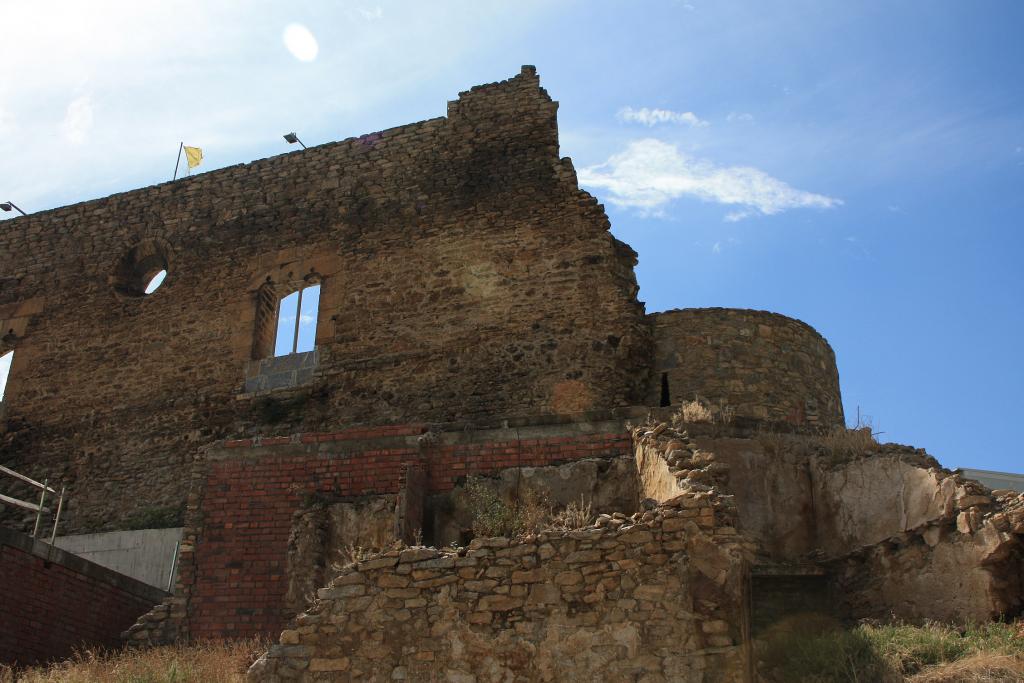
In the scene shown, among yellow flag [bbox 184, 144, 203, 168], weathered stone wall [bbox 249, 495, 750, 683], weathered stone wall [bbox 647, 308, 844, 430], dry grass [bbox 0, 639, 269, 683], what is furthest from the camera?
yellow flag [bbox 184, 144, 203, 168]

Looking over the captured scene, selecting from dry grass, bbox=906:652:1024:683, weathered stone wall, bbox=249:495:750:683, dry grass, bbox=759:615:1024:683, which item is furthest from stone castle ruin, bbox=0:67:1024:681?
dry grass, bbox=906:652:1024:683

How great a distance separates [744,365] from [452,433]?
4887mm

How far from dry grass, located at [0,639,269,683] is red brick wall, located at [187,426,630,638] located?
1.43 feet

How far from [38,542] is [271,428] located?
493 cm

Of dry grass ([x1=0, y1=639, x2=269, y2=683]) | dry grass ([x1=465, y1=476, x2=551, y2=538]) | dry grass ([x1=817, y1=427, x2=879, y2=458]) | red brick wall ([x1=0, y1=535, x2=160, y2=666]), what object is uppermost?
dry grass ([x1=817, y1=427, x2=879, y2=458])

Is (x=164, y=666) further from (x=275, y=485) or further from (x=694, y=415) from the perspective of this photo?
(x=694, y=415)

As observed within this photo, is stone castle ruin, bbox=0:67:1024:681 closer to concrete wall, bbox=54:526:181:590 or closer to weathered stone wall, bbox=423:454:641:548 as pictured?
weathered stone wall, bbox=423:454:641:548

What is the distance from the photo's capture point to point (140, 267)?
1862 cm

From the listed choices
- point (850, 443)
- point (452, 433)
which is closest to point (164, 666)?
point (452, 433)

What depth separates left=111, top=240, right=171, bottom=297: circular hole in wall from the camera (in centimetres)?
1816

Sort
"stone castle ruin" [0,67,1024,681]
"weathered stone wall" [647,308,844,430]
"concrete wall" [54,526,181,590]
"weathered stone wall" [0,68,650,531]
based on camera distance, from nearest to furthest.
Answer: "stone castle ruin" [0,67,1024,681] → "weathered stone wall" [647,308,844,430] → "concrete wall" [54,526,181,590] → "weathered stone wall" [0,68,650,531]

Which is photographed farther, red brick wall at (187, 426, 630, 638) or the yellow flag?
the yellow flag

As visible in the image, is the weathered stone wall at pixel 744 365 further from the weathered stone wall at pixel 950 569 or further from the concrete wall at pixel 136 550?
the concrete wall at pixel 136 550

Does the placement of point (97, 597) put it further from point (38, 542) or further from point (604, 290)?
point (604, 290)
